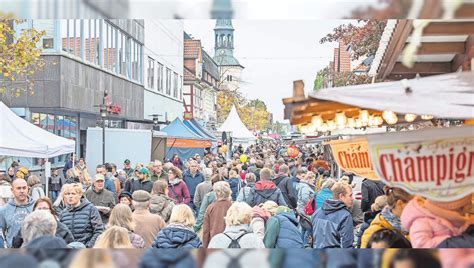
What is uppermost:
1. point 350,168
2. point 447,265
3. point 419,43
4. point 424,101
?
point 419,43

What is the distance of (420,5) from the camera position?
11.2 ft

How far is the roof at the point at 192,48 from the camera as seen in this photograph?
14.0 ft

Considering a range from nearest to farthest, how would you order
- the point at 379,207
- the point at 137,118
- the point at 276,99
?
the point at 276,99 < the point at 379,207 < the point at 137,118

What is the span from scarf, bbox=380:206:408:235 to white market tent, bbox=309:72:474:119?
71 cm

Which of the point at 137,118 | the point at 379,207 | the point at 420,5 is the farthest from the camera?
the point at 137,118

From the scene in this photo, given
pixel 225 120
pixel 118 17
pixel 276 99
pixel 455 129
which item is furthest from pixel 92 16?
pixel 225 120

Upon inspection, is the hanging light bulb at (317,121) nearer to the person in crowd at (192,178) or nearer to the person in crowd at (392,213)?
the person in crowd at (392,213)

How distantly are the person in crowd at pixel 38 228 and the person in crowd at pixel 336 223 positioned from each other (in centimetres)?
248

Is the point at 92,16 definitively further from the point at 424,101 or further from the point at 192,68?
the point at 424,101

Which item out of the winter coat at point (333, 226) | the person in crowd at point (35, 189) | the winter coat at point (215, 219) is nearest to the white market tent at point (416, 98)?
the winter coat at point (333, 226)

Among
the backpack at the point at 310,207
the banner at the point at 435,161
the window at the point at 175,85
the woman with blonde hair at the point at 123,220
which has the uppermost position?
the window at the point at 175,85

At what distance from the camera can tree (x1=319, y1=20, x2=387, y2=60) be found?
13.3 ft

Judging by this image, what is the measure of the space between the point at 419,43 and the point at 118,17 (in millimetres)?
1730

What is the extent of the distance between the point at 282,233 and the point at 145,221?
129 cm
